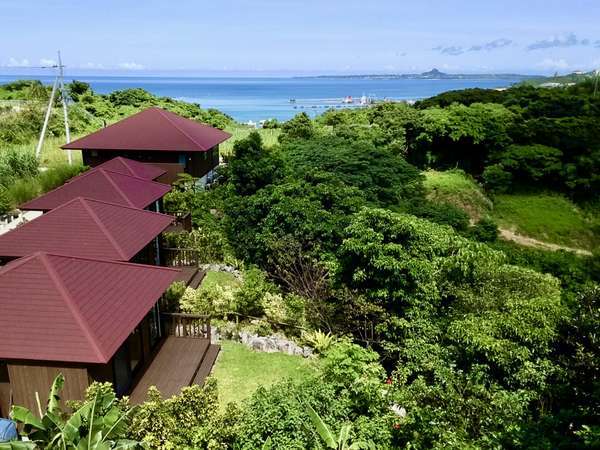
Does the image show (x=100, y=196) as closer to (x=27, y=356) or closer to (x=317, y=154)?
(x=27, y=356)

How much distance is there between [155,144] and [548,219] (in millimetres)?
31041

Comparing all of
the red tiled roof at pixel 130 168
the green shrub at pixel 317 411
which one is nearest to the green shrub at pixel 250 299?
the green shrub at pixel 317 411

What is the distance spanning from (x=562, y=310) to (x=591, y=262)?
16334 mm

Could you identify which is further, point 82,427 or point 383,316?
point 383,316

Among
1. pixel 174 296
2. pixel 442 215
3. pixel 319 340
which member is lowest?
pixel 319 340

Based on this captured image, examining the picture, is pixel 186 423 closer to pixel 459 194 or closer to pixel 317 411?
pixel 317 411

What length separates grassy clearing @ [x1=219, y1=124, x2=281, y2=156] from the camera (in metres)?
42.8

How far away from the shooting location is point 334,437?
7992 mm

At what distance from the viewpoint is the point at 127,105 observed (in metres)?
61.0

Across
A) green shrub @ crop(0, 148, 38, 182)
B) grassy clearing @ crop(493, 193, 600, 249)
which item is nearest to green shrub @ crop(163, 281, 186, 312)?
green shrub @ crop(0, 148, 38, 182)

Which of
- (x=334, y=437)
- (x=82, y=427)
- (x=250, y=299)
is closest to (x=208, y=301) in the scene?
(x=250, y=299)

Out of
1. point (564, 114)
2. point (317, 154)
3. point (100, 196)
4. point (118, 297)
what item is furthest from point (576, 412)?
point (564, 114)

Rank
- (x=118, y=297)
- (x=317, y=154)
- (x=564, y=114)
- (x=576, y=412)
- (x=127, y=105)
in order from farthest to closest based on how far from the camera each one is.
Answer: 1. (x=127, y=105)
2. (x=564, y=114)
3. (x=317, y=154)
4. (x=118, y=297)
5. (x=576, y=412)

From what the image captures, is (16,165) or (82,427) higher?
(16,165)
